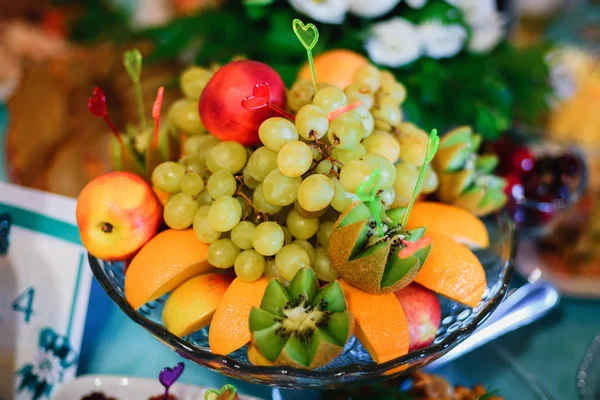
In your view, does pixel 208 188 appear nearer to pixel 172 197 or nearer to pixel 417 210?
pixel 172 197

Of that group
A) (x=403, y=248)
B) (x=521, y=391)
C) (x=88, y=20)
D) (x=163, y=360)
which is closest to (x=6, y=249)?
(x=163, y=360)

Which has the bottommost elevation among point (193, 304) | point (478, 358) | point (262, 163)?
point (478, 358)

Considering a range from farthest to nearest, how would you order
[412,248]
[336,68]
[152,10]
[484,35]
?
[152,10] → [484,35] → [336,68] → [412,248]

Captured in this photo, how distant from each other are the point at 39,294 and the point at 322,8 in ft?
1.79

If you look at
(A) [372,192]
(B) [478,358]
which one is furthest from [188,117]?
(B) [478,358]

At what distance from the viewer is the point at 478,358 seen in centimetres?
66

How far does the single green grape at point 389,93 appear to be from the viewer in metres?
0.55

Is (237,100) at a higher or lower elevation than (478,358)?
higher

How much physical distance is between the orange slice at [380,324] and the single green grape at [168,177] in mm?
201

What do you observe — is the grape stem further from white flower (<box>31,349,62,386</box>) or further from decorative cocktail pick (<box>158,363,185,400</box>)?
white flower (<box>31,349,62,386</box>)

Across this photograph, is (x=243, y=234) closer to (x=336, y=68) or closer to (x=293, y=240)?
(x=293, y=240)

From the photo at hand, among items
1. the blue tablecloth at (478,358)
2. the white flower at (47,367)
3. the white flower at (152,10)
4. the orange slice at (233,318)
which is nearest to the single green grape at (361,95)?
the orange slice at (233,318)

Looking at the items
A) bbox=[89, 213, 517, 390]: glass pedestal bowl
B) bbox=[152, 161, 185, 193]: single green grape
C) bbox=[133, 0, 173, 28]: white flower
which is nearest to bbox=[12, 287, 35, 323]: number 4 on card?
bbox=[89, 213, 517, 390]: glass pedestal bowl

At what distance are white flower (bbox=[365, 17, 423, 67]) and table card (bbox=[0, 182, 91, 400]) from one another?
493 millimetres
